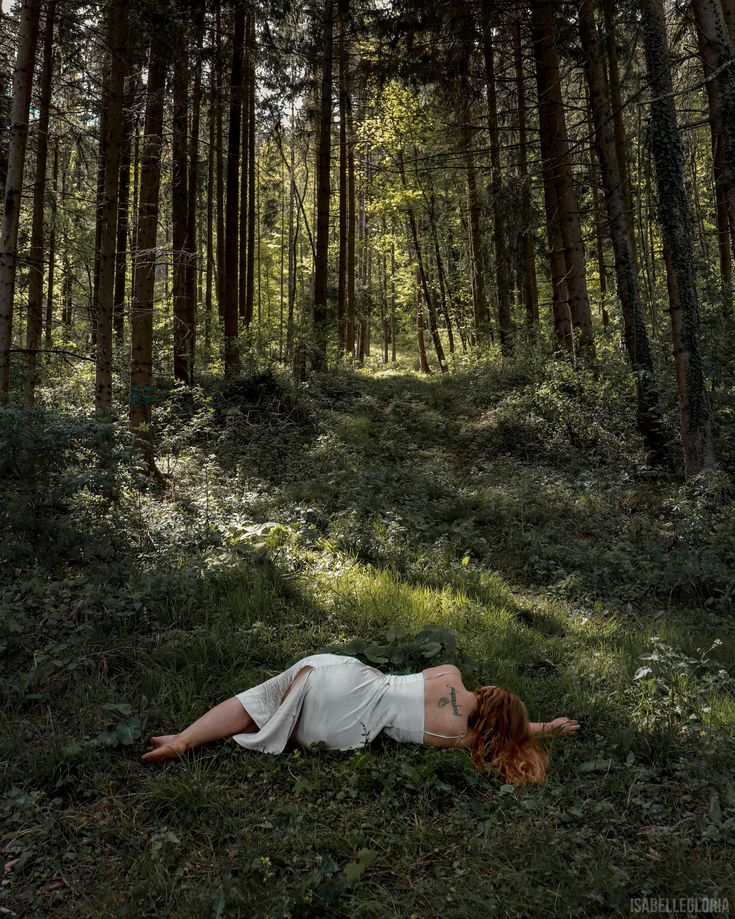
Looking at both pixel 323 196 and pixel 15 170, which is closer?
pixel 15 170

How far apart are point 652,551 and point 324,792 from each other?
454 cm

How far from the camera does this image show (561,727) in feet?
12.2

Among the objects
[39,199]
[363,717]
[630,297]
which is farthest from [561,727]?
[39,199]

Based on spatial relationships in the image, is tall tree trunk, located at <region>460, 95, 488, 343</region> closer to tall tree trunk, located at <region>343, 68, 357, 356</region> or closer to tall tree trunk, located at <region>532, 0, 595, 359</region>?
tall tree trunk, located at <region>343, 68, 357, 356</region>

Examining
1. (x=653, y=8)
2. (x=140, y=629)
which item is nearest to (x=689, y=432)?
(x=653, y=8)

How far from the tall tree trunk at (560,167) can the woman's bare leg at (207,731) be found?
915 cm

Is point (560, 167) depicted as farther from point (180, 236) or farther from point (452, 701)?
point (452, 701)

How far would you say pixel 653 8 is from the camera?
727 cm

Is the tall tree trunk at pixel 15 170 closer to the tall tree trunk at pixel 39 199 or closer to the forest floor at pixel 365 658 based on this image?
the tall tree trunk at pixel 39 199

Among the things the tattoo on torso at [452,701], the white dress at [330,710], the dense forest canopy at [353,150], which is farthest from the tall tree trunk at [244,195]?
the tattoo on torso at [452,701]

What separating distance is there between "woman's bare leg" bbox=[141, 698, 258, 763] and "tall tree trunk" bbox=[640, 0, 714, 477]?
6.37 meters

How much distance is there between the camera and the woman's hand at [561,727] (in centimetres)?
371

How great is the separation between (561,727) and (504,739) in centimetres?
42

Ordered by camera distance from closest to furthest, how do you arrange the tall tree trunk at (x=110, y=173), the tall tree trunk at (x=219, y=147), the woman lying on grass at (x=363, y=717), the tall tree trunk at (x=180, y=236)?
the woman lying on grass at (x=363, y=717), the tall tree trunk at (x=110, y=173), the tall tree trunk at (x=219, y=147), the tall tree trunk at (x=180, y=236)
